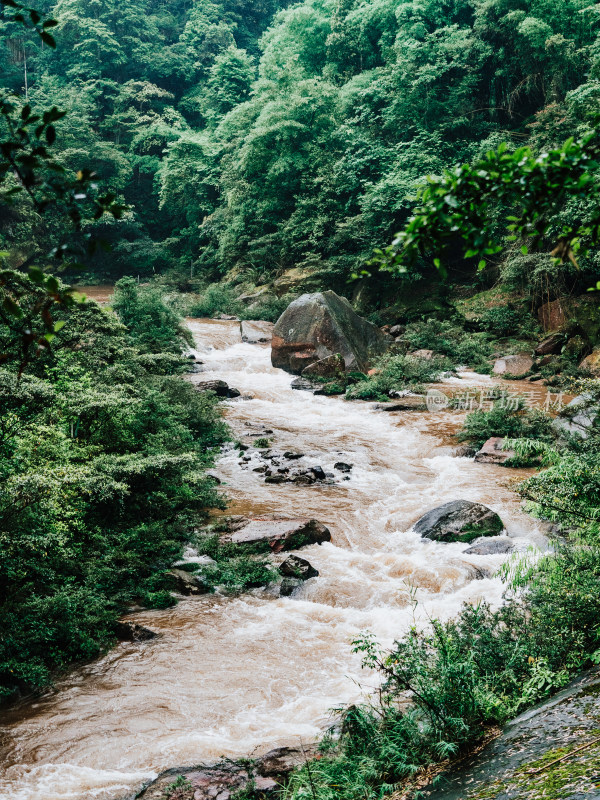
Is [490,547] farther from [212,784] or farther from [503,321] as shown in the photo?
[503,321]

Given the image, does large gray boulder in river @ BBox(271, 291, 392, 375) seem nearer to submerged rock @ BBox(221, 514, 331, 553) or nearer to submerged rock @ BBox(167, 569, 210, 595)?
submerged rock @ BBox(221, 514, 331, 553)

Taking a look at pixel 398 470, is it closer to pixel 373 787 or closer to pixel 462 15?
pixel 373 787

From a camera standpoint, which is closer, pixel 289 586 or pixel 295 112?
pixel 289 586

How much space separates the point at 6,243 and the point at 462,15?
947 inches

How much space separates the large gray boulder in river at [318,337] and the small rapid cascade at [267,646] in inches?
270

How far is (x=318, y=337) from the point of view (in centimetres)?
1847

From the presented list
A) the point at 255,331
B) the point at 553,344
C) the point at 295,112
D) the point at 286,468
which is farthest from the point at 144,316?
the point at 295,112

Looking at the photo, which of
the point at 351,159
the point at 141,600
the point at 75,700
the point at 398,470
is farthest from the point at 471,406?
the point at 351,159

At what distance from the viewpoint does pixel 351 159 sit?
2570 cm

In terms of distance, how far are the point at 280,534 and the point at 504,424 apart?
6247mm

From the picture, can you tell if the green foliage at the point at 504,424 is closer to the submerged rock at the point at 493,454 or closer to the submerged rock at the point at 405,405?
the submerged rock at the point at 493,454

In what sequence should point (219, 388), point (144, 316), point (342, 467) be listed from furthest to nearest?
point (219, 388), point (144, 316), point (342, 467)

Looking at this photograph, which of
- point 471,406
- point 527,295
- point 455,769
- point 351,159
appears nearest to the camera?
point 455,769

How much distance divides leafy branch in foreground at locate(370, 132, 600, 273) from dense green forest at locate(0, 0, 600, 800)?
1 centimetres
